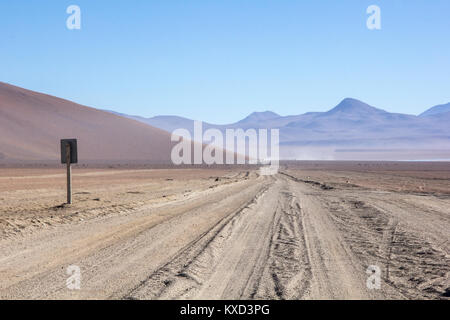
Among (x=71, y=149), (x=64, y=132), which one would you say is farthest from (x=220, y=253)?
(x=64, y=132)

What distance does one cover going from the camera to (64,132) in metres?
125

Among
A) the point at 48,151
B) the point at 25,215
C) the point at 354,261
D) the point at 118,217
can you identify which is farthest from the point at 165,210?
the point at 48,151

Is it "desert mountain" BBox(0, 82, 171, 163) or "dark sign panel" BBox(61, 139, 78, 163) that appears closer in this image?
"dark sign panel" BBox(61, 139, 78, 163)

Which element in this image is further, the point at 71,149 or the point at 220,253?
the point at 71,149

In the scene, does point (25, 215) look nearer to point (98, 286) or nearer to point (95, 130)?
point (98, 286)

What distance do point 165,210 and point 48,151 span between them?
327ft

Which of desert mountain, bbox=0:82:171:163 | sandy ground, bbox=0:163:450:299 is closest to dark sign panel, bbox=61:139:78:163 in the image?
sandy ground, bbox=0:163:450:299

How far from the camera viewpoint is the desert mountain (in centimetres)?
10950

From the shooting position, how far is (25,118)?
4914 inches

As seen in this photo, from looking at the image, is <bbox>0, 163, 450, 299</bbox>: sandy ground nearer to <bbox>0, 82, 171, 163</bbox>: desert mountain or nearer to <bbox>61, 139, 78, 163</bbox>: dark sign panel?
<bbox>61, 139, 78, 163</bbox>: dark sign panel

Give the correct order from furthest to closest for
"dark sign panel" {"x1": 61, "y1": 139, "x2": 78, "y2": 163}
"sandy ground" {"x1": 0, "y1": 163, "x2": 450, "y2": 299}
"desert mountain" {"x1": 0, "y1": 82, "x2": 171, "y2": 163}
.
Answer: "desert mountain" {"x1": 0, "y1": 82, "x2": 171, "y2": 163} < "dark sign panel" {"x1": 61, "y1": 139, "x2": 78, "y2": 163} < "sandy ground" {"x1": 0, "y1": 163, "x2": 450, "y2": 299}

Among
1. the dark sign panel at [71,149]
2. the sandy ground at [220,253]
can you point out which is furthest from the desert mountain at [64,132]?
the sandy ground at [220,253]

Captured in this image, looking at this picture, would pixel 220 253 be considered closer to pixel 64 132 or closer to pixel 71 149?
pixel 71 149
